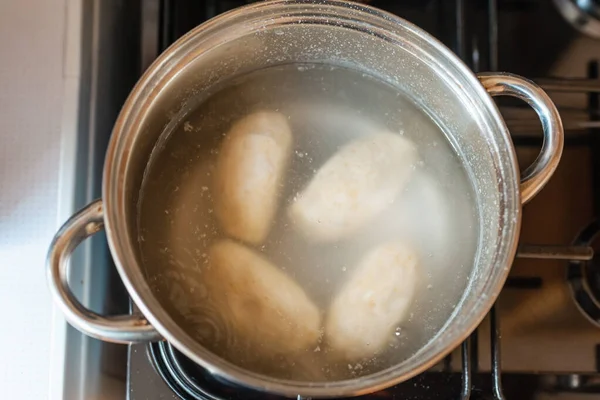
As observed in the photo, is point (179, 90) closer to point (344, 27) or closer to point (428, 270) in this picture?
point (344, 27)

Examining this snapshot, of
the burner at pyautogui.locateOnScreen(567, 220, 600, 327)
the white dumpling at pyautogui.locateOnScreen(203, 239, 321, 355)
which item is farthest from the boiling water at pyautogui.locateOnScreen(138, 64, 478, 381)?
the burner at pyautogui.locateOnScreen(567, 220, 600, 327)

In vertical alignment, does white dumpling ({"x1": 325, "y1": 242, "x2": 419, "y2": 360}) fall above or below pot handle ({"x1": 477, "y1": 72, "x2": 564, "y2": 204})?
below

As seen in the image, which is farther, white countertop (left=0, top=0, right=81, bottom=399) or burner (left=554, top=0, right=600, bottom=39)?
burner (left=554, top=0, right=600, bottom=39)

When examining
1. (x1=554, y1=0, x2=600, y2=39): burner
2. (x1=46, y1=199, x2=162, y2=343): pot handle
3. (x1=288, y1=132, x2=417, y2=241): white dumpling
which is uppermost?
(x1=554, y1=0, x2=600, y2=39): burner

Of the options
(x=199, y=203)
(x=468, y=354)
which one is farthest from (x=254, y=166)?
(x=468, y=354)

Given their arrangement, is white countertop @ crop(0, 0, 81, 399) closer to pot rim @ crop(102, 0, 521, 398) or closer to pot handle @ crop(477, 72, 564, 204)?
pot rim @ crop(102, 0, 521, 398)

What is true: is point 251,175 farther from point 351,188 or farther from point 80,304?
point 80,304

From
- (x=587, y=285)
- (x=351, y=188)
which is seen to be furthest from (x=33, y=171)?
(x=587, y=285)
